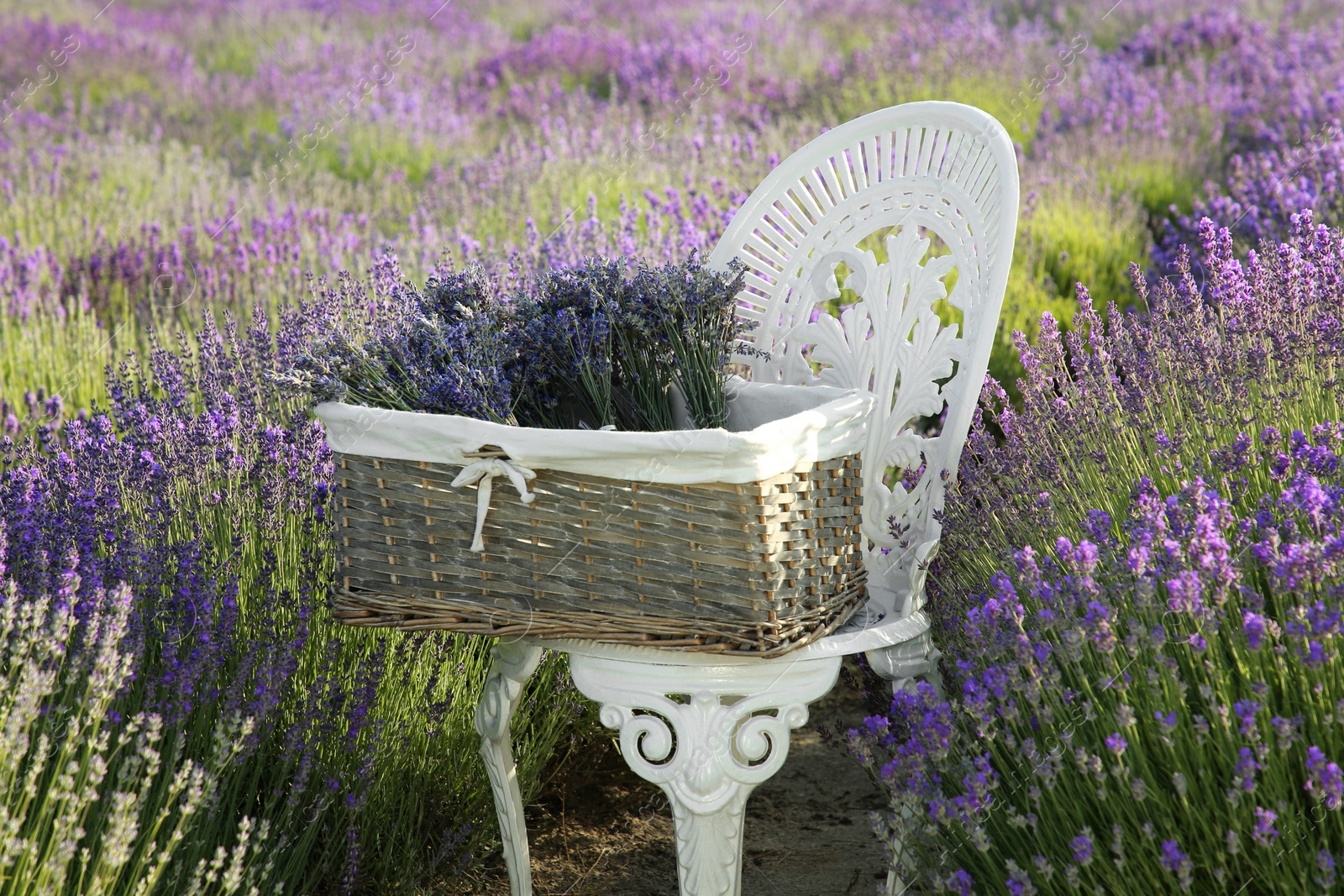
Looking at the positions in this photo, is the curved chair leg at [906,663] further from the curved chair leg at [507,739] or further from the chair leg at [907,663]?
the curved chair leg at [507,739]

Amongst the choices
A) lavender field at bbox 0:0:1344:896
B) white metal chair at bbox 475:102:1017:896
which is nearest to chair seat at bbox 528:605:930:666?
white metal chair at bbox 475:102:1017:896

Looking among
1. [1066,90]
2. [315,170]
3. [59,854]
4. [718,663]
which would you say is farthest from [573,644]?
[1066,90]

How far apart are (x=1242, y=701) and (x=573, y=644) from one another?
0.80 meters

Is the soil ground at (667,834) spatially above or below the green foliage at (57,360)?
below

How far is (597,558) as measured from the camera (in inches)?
57.0

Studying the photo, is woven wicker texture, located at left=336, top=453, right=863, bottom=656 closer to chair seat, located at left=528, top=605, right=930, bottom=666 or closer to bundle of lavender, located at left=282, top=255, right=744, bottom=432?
chair seat, located at left=528, top=605, right=930, bottom=666

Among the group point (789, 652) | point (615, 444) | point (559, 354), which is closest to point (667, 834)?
point (789, 652)

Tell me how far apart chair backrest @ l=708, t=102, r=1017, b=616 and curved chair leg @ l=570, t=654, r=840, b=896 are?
0.92 ft

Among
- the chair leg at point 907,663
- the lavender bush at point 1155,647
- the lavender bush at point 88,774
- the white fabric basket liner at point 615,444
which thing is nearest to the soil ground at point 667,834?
the chair leg at point 907,663

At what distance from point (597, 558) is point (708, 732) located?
0.28 m

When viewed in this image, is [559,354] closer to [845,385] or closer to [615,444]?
[615,444]

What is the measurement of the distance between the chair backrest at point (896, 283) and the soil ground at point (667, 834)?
0.51 m

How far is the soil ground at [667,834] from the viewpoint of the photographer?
7.04 feet

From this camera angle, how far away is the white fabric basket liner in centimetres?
135
